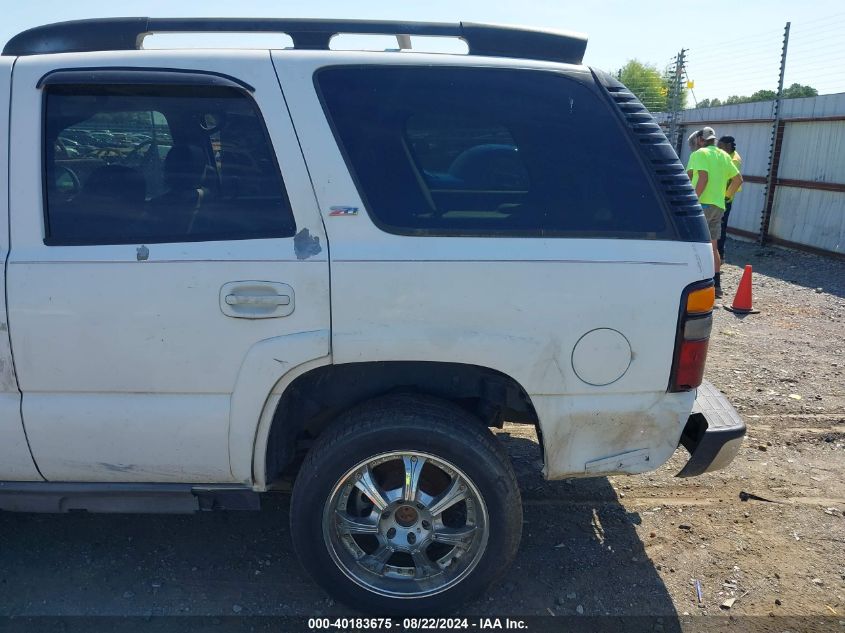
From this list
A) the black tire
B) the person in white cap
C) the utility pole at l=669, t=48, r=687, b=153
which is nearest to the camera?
the black tire

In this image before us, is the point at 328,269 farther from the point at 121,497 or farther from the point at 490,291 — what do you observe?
the point at 121,497

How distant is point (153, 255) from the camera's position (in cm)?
266

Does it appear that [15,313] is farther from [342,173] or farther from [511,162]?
[511,162]

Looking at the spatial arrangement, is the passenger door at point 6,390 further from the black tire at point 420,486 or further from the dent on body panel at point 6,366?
the black tire at point 420,486

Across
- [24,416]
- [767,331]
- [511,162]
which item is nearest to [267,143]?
[511,162]

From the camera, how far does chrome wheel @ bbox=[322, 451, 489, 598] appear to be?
9.45 ft

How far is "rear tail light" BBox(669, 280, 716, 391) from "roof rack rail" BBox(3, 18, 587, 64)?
3.49 ft

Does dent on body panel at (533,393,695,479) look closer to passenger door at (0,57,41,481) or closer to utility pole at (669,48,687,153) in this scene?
passenger door at (0,57,41,481)

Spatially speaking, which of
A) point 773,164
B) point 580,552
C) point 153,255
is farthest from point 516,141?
point 773,164

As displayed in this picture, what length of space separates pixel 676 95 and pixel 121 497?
16.7 meters

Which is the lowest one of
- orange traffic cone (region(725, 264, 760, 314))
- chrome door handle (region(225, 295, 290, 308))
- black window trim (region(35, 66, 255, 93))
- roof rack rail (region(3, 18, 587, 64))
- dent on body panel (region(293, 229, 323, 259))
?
orange traffic cone (region(725, 264, 760, 314))

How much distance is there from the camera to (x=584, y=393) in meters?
2.77

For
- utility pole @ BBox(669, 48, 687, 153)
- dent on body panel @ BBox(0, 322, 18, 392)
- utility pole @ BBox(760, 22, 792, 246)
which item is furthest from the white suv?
utility pole @ BBox(669, 48, 687, 153)

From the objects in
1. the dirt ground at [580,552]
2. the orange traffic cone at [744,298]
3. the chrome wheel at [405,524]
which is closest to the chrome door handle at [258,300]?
the chrome wheel at [405,524]
